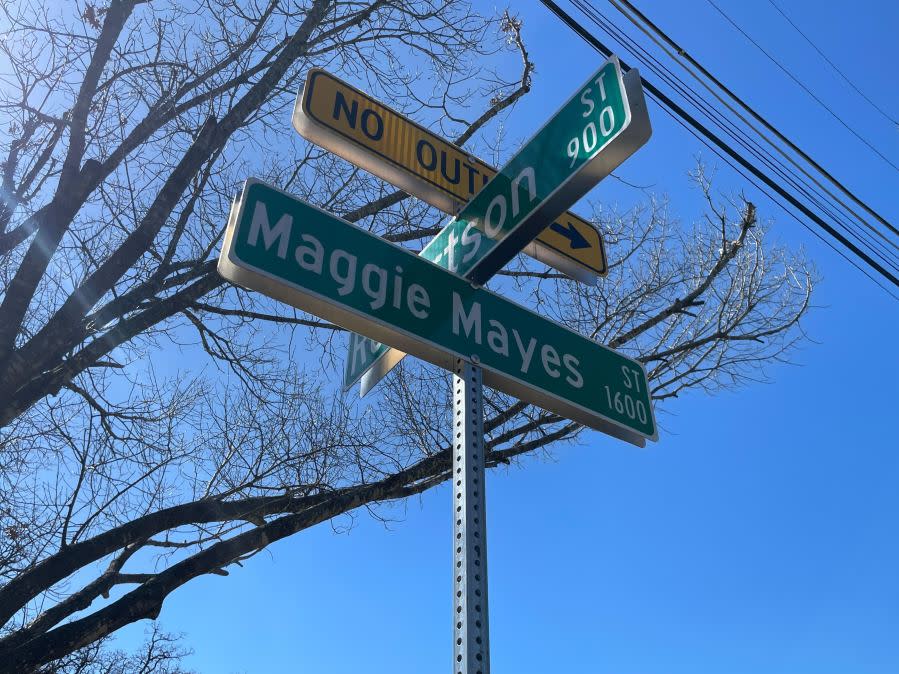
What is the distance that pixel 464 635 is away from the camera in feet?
5.49

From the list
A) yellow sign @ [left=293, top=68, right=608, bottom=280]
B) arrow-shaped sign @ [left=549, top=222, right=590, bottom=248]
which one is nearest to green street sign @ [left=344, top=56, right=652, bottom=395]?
yellow sign @ [left=293, top=68, right=608, bottom=280]

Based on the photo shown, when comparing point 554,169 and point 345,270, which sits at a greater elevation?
point 554,169

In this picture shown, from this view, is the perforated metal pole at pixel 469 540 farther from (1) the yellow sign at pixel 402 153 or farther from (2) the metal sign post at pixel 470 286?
(1) the yellow sign at pixel 402 153

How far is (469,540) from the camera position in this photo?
181 cm

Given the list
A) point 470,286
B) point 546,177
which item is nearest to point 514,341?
Result: point 470,286

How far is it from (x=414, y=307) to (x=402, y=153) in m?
0.96

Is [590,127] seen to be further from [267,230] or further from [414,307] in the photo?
[267,230]

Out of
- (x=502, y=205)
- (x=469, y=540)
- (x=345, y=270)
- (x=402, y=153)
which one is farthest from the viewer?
(x=402, y=153)

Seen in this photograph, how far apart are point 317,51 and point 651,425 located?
14.9 ft

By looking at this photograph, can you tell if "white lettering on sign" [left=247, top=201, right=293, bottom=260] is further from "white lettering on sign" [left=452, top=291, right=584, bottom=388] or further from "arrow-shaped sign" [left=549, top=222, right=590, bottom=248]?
"arrow-shaped sign" [left=549, top=222, right=590, bottom=248]

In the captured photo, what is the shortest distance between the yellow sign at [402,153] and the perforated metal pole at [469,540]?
1.10 m

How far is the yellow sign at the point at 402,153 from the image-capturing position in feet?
9.41

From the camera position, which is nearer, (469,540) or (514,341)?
(469,540)

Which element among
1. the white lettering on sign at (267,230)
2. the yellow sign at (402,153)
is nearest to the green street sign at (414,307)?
the white lettering on sign at (267,230)
